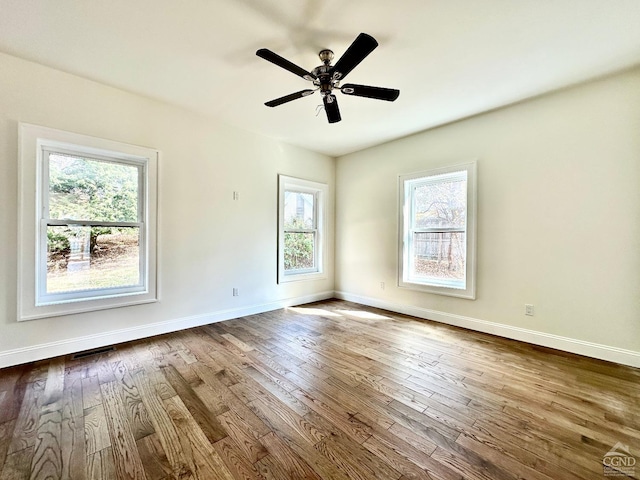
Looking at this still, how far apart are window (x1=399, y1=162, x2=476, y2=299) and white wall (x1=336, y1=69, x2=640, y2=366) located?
0.13 meters

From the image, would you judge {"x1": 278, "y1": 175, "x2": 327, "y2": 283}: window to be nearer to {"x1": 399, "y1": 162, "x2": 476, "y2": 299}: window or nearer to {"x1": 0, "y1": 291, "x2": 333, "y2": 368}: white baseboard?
{"x1": 0, "y1": 291, "x2": 333, "y2": 368}: white baseboard

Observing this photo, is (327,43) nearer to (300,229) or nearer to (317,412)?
(317,412)

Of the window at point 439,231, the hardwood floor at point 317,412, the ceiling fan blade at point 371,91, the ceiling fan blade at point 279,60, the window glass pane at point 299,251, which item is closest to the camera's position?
the hardwood floor at point 317,412

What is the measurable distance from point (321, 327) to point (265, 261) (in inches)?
54.9

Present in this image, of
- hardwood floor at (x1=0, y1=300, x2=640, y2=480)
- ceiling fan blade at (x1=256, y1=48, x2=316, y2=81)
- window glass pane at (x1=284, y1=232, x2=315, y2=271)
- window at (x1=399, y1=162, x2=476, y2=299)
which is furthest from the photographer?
window glass pane at (x1=284, y1=232, x2=315, y2=271)

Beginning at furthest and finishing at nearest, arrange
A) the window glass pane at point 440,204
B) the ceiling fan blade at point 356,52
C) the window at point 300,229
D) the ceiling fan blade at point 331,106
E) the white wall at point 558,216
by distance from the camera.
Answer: the window at point 300,229 < the window glass pane at point 440,204 < the white wall at point 558,216 < the ceiling fan blade at point 331,106 < the ceiling fan blade at point 356,52

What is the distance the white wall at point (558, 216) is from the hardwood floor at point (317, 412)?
1.29 feet

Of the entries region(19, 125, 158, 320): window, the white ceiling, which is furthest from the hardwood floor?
Result: the white ceiling

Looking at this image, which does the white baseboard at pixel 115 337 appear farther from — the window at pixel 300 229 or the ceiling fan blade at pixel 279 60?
the ceiling fan blade at pixel 279 60

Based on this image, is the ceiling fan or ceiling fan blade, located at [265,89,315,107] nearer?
the ceiling fan

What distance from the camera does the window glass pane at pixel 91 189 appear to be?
8.63ft

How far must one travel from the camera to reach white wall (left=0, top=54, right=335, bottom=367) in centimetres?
236

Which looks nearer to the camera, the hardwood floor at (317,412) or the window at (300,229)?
the hardwood floor at (317,412)

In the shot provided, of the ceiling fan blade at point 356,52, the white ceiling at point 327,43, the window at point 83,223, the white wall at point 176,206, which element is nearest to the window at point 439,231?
the white ceiling at point 327,43
